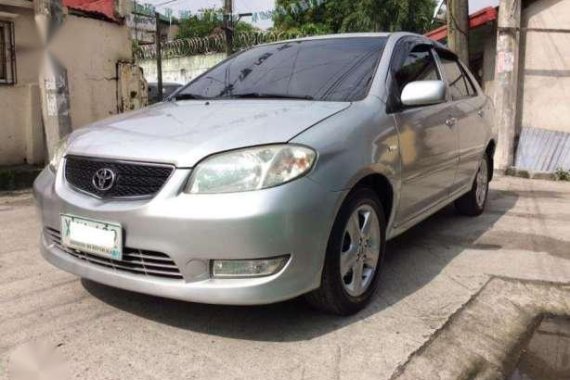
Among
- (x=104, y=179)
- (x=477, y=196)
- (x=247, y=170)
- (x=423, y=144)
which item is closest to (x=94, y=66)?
(x=477, y=196)

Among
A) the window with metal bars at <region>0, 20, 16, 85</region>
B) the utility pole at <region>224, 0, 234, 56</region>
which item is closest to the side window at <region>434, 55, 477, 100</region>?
the window with metal bars at <region>0, 20, 16, 85</region>

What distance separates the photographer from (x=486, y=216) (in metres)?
5.96

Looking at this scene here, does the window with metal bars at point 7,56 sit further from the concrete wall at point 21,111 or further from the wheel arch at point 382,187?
the wheel arch at point 382,187

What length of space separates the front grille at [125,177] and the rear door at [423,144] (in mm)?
1515

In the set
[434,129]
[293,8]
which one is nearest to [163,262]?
[434,129]

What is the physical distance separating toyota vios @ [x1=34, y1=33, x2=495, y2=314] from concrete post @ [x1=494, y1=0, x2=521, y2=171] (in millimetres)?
5604

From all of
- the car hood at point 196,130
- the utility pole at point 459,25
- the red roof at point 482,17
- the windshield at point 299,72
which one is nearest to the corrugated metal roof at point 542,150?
the utility pole at point 459,25

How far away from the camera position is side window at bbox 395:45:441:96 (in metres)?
3.94

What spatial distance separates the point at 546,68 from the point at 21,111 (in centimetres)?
763

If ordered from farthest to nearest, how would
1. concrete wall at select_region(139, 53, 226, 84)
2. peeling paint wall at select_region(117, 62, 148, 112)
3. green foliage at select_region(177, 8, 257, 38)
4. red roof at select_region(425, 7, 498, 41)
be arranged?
green foliage at select_region(177, 8, 257, 38), concrete wall at select_region(139, 53, 226, 84), red roof at select_region(425, 7, 498, 41), peeling paint wall at select_region(117, 62, 148, 112)

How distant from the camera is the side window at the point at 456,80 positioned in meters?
4.89

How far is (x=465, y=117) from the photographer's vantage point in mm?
4887

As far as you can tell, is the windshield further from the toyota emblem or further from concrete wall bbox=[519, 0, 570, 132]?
concrete wall bbox=[519, 0, 570, 132]

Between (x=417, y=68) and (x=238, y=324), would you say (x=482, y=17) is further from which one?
(x=238, y=324)
